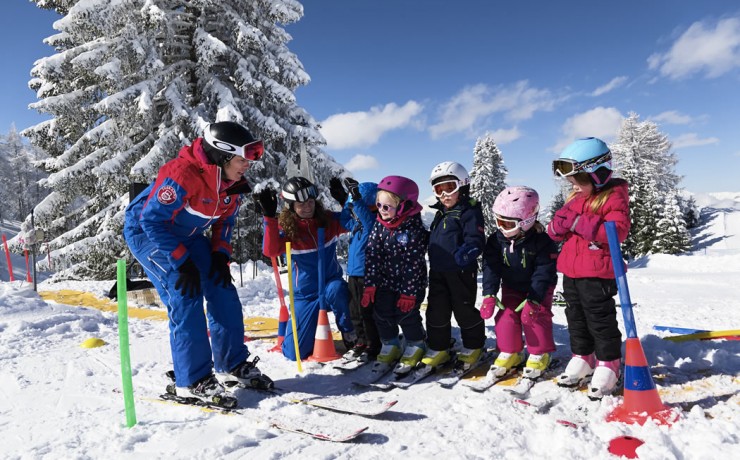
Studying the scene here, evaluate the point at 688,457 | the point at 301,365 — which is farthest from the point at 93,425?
the point at 688,457

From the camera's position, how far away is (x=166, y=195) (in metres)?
3.24

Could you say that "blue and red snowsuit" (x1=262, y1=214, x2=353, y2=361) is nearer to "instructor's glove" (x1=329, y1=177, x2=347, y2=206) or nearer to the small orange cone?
the small orange cone

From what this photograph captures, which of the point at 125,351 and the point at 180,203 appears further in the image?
the point at 180,203

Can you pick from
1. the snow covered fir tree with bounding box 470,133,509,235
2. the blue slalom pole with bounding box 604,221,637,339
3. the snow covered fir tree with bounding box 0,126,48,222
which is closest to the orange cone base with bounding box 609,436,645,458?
the blue slalom pole with bounding box 604,221,637,339

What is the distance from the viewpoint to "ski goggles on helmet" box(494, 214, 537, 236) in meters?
3.56

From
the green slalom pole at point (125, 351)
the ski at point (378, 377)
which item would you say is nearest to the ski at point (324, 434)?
the ski at point (378, 377)

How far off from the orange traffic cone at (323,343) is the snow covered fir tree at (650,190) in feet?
94.1

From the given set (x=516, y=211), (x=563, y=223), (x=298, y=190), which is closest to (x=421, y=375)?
(x=516, y=211)

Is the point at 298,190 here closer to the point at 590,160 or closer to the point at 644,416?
the point at 590,160

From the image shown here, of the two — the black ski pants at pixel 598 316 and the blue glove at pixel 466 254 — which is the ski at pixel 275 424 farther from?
the black ski pants at pixel 598 316

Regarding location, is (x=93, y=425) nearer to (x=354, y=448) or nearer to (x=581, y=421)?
(x=354, y=448)

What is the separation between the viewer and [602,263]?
3.13m

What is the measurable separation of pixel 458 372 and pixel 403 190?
5.64 ft

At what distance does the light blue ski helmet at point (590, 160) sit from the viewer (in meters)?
3.18
